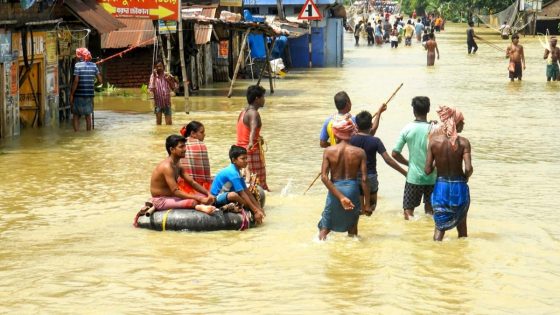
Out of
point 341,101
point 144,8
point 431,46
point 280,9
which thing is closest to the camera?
point 341,101

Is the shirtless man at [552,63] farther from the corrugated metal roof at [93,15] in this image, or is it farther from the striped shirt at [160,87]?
the striped shirt at [160,87]

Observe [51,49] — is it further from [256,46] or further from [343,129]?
[256,46]

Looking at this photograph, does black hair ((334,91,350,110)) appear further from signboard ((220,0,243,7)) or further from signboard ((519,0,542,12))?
signboard ((519,0,542,12))

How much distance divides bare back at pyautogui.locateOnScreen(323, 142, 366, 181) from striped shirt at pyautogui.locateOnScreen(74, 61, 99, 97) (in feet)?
34.4

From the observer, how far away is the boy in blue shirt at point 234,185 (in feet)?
34.7

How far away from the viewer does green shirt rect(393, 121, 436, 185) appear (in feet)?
35.0

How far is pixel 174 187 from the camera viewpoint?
1060cm

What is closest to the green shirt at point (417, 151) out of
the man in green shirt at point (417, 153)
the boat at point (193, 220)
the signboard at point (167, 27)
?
the man in green shirt at point (417, 153)

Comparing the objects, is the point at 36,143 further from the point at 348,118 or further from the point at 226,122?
the point at 348,118

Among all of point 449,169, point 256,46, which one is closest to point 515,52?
point 256,46

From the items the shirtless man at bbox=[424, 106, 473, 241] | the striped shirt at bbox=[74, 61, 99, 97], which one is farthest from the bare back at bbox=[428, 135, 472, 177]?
the striped shirt at bbox=[74, 61, 99, 97]

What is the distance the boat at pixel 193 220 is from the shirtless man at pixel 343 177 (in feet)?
4.15

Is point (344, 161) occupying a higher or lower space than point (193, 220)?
higher

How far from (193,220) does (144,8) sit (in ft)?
37.0
